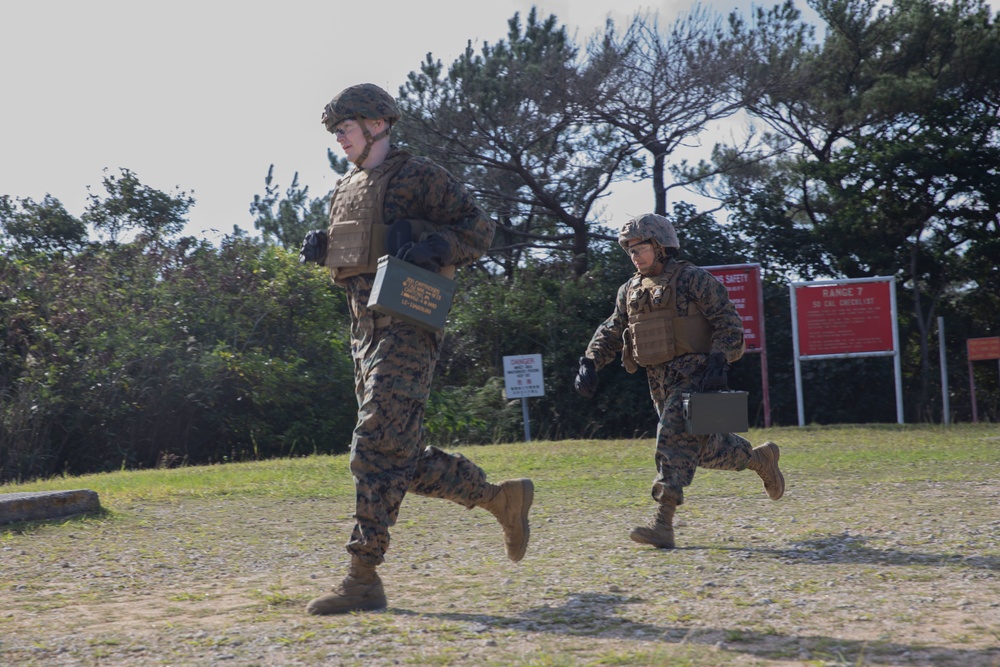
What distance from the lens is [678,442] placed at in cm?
605

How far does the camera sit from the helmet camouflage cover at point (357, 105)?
15.3 ft

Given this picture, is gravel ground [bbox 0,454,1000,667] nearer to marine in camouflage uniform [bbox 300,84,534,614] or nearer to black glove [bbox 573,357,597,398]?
marine in camouflage uniform [bbox 300,84,534,614]

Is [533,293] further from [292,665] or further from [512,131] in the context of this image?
[292,665]

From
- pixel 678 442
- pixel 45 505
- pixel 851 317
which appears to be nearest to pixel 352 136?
pixel 678 442

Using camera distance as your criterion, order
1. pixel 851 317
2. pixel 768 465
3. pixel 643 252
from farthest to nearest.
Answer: pixel 851 317, pixel 768 465, pixel 643 252

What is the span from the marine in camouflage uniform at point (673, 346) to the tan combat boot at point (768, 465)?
17cm

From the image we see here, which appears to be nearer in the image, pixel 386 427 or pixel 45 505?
pixel 386 427

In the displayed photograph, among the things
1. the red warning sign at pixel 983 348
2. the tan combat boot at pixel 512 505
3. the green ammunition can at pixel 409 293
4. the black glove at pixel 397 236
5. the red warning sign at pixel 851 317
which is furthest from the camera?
the red warning sign at pixel 983 348

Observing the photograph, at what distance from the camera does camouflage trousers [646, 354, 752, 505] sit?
19.6 feet

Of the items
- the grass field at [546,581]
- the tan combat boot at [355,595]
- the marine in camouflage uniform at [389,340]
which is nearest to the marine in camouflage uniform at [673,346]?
the grass field at [546,581]

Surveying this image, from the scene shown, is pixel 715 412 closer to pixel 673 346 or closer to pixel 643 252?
pixel 673 346

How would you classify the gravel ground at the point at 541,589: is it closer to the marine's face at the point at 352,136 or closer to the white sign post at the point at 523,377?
the marine's face at the point at 352,136

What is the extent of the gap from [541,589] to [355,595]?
0.87m

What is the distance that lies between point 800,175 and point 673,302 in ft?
58.2
